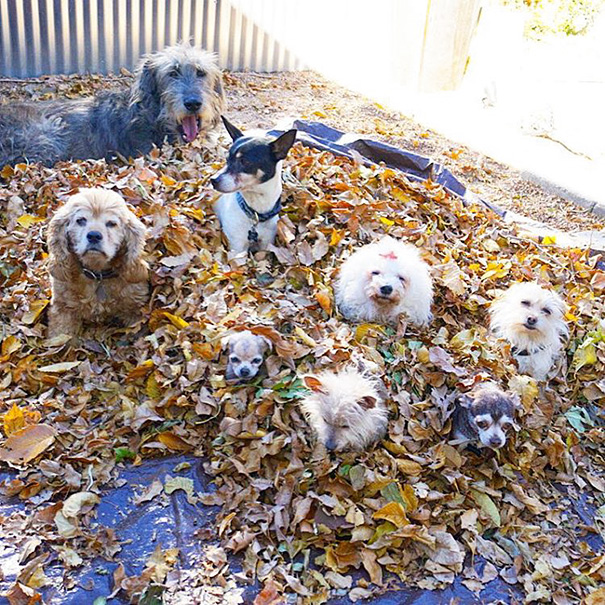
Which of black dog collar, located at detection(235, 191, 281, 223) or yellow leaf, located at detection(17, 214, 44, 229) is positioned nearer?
black dog collar, located at detection(235, 191, 281, 223)

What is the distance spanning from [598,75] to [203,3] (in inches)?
242

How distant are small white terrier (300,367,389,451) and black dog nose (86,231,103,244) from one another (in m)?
1.41

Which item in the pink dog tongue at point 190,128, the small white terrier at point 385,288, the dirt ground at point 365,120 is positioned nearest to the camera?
the small white terrier at point 385,288

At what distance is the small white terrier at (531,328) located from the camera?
4406 mm

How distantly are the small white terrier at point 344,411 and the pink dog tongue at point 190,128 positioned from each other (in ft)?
10.9

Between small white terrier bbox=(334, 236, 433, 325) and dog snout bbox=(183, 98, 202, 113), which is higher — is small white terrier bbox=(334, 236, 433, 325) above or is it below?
below

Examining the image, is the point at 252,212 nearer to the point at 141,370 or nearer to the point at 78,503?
the point at 141,370

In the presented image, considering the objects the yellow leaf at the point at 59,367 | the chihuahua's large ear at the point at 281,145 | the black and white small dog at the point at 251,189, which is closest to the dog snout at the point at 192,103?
the black and white small dog at the point at 251,189

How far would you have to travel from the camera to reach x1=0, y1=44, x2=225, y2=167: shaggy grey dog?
20.3ft

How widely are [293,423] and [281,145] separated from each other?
185 centimetres

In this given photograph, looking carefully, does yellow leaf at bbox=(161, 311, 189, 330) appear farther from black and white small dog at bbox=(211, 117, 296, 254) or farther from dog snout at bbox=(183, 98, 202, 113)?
dog snout at bbox=(183, 98, 202, 113)

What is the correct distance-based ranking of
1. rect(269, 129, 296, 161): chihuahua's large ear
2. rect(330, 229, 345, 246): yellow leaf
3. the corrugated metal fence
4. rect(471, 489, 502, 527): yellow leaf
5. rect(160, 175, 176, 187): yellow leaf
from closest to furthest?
rect(471, 489, 502, 527): yellow leaf, rect(269, 129, 296, 161): chihuahua's large ear, rect(330, 229, 345, 246): yellow leaf, rect(160, 175, 176, 187): yellow leaf, the corrugated metal fence

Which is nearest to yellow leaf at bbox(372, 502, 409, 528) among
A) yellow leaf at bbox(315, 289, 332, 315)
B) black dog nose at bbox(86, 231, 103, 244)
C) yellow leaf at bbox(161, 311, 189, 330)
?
yellow leaf at bbox(315, 289, 332, 315)

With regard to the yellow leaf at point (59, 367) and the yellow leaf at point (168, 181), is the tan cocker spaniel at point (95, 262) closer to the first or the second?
the yellow leaf at point (59, 367)
